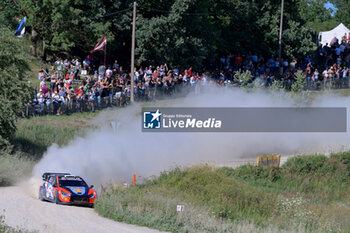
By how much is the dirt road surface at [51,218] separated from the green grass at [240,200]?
0.87 meters

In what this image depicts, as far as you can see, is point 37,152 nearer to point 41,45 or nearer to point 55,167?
point 55,167

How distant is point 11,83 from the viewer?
33719mm

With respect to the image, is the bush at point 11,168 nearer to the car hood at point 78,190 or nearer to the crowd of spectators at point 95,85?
the car hood at point 78,190

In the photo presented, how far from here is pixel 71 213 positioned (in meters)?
23.0

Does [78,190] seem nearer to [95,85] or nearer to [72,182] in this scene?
[72,182]

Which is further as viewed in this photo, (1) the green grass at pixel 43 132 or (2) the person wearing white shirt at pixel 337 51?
(2) the person wearing white shirt at pixel 337 51

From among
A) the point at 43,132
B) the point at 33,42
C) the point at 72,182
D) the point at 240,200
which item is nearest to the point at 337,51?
the point at 33,42

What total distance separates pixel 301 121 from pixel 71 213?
25.8 meters

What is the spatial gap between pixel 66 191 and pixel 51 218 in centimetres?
386

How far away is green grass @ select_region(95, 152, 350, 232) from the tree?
9158 millimetres

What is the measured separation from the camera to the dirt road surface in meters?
19.9

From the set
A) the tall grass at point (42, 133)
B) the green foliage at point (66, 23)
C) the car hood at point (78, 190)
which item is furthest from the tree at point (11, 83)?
the green foliage at point (66, 23)

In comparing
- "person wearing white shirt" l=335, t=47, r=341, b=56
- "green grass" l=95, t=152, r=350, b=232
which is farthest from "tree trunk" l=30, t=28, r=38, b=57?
"person wearing white shirt" l=335, t=47, r=341, b=56

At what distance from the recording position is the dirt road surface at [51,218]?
65.2 ft
